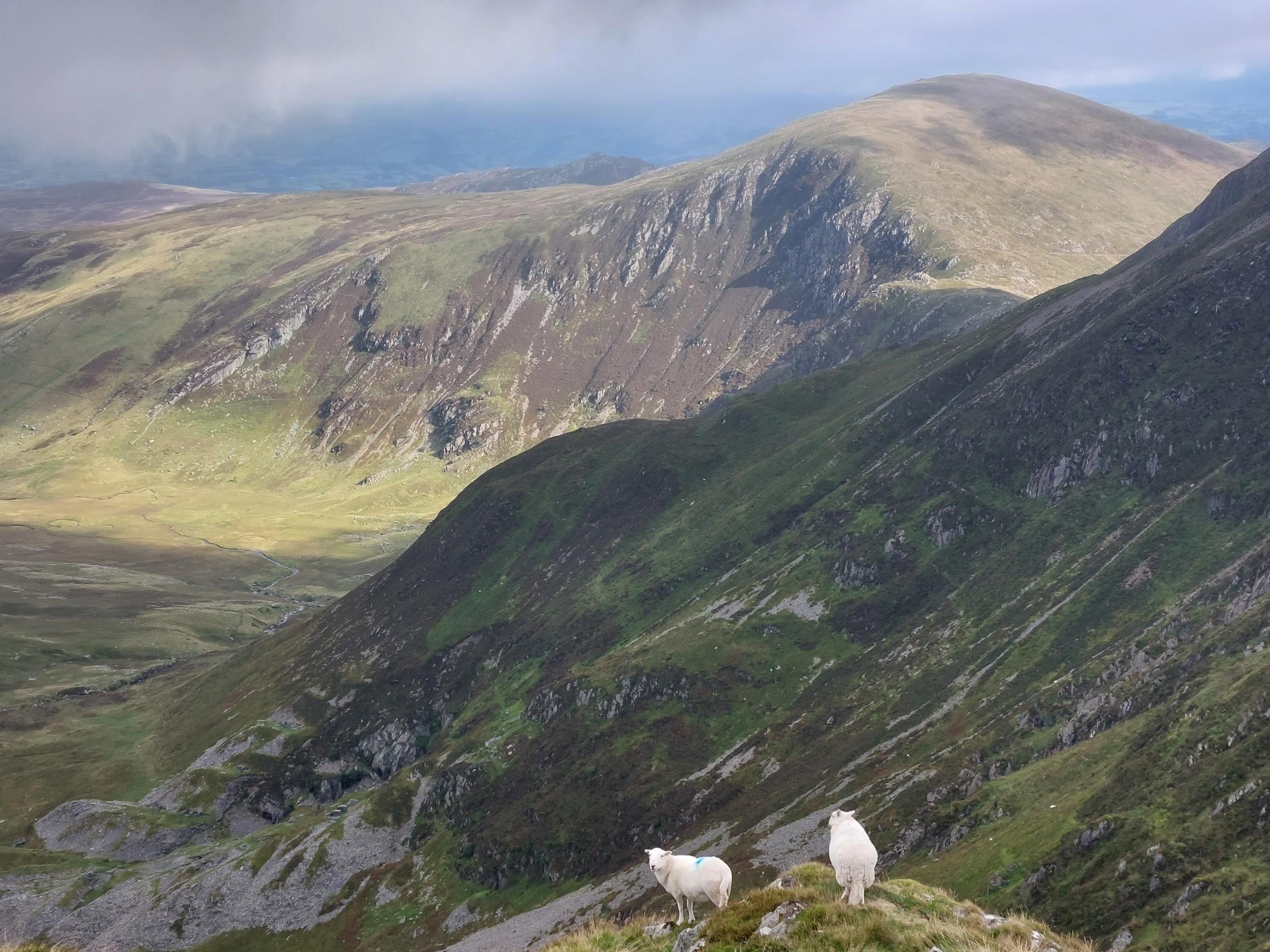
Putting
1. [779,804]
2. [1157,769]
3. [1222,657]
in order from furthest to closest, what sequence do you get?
[779,804]
[1222,657]
[1157,769]

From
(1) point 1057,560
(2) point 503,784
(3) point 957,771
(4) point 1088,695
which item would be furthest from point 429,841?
(1) point 1057,560

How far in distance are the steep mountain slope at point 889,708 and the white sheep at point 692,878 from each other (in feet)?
131

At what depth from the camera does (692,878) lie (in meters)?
30.7

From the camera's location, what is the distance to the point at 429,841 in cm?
14350

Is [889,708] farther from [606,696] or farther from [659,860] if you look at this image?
[659,860]

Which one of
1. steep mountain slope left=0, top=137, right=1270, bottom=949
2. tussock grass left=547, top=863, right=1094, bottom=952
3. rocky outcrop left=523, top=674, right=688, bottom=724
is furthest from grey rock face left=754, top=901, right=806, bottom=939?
rocky outcrop left=523, top=674, right=688, bottom=724

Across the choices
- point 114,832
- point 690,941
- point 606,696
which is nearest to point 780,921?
point 690,941

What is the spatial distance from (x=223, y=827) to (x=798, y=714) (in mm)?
110070

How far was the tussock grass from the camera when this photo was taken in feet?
75.6

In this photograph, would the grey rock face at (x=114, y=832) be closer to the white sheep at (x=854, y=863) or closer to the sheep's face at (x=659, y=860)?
the sheep's face at (x=659, y=860)

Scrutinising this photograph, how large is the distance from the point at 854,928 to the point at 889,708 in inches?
4302

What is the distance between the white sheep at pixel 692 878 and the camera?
1179 inches

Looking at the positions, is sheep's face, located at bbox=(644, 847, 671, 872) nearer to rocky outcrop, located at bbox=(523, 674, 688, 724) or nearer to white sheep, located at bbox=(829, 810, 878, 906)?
white sheep, located at bbox=(829, 810, 878, 906)

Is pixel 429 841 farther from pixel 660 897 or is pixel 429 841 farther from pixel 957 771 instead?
pixel 957 771
